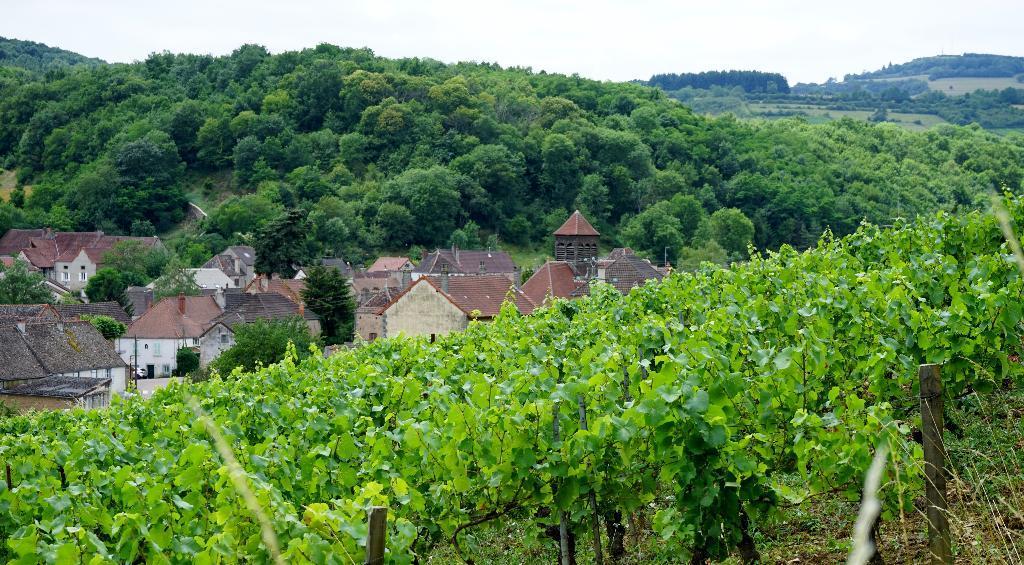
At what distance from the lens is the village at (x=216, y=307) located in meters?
38.1

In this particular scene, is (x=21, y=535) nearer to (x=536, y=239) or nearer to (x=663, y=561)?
(x=663, y=561)

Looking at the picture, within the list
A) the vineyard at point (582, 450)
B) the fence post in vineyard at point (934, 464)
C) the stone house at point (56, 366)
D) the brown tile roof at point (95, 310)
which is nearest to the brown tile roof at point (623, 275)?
the stone house at point (56, 366)

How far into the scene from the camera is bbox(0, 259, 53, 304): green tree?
6869 centimetres

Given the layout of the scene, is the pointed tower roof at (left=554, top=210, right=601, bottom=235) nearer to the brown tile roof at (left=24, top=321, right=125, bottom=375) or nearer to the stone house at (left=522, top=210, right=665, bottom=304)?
the stone house at (left=522, top=210, right=665, bottom=304)

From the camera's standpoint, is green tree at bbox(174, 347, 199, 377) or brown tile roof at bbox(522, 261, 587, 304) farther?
green tree at bbox(174, 347, 199, 377)

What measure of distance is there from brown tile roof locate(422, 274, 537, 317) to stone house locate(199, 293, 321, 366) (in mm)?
13863

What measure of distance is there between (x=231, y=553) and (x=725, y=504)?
298cm

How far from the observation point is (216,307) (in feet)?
200

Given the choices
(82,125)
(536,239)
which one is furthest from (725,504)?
(82,125)

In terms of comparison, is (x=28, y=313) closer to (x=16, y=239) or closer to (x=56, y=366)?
(x=56, y=366)

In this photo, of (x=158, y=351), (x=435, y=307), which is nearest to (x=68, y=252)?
(x=158, y=351)

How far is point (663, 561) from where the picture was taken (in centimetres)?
757

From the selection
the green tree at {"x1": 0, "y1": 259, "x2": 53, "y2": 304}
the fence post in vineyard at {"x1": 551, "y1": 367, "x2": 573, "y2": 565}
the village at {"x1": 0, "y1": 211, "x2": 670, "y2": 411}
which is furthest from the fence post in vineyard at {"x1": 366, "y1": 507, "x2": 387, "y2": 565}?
the green tree at {"x1": 0, "y1": 259, "x2": 53, "y2": 304}

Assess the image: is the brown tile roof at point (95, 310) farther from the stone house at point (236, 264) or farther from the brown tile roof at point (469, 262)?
the stone house at point (236, 264)
